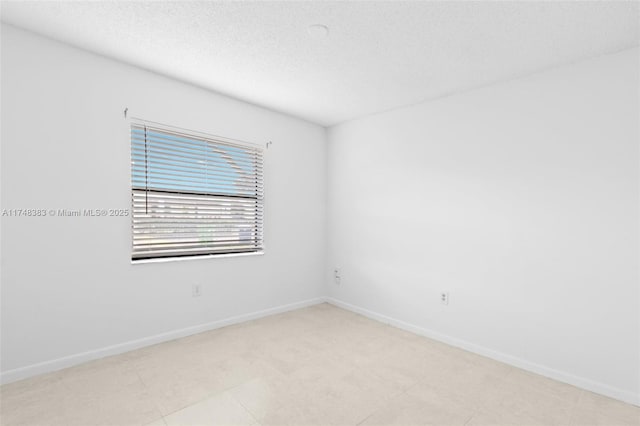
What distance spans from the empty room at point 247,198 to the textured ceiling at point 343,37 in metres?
0.02

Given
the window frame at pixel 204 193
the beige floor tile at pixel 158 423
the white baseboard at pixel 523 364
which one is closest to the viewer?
the beige floor tile at pixel 158 423

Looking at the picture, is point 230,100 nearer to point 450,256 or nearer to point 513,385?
point 450,256

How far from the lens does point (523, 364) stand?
2.52 meters

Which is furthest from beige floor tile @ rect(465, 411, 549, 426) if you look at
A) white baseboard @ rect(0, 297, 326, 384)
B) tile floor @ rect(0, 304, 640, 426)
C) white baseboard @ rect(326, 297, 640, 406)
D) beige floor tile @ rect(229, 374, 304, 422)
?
white baseboard @ rect(0, 297, 326, 384)

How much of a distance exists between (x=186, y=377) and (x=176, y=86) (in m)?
2.44

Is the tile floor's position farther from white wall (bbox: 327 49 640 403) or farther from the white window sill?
the white window sill

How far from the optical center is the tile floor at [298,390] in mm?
1847

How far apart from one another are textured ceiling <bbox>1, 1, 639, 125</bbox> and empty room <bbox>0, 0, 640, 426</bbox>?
0.02 metres

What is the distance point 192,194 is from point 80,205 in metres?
0.88

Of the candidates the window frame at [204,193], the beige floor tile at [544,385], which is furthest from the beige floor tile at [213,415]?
the beige floor tile at [544,385]

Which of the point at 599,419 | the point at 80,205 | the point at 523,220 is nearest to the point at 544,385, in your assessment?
the point at 599,419

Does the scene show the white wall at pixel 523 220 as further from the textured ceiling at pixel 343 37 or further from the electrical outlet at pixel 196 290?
the electrical outlet at pixel 196 290

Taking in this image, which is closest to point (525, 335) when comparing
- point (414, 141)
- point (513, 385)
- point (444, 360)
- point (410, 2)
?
point (513, 385)

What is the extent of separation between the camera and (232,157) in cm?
→ 337
